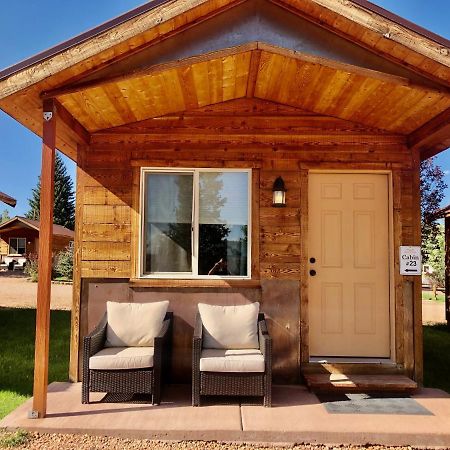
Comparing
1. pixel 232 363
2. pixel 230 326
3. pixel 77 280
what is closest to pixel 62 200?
pixel 77 280

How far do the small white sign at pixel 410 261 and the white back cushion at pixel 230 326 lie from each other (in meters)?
1.63

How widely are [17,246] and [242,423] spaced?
3055 cm

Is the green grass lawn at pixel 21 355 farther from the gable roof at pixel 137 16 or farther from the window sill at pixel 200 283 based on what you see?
the gable roof at pixel 137 16

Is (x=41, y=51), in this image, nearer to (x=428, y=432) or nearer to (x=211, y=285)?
(x=211, y=285)

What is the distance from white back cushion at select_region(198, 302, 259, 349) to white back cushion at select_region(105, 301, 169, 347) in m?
0.44

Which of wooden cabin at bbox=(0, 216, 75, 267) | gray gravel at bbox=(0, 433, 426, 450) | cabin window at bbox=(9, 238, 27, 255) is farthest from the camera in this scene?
cabin window at bbox=(9, 238, 27, 255)

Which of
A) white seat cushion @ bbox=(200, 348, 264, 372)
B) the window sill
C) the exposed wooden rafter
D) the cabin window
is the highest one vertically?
the exposed wooden rafter

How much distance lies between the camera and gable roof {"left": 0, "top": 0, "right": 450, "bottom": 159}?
329 centimetres

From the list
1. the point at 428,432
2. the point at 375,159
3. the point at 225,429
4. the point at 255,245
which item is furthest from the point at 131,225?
the point at 428,432

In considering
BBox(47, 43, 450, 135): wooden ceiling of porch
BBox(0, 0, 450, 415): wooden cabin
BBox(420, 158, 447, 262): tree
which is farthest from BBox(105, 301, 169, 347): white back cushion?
BBox(420, 158, 447, 262): tree

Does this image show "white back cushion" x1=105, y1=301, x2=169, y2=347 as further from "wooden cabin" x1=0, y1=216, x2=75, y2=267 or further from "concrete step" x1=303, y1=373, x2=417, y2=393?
"wooden cabin" x1=0, y1=216, x2=75, y2=267

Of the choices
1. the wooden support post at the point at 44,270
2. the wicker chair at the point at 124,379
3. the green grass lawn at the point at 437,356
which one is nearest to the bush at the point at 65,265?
the green grass lawn at the point at 437,356

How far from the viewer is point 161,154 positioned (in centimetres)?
489

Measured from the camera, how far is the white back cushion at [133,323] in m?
4.30
